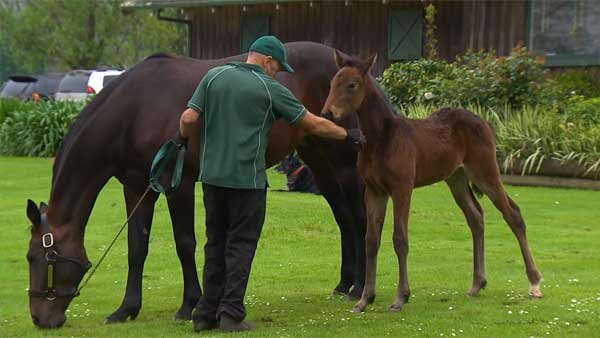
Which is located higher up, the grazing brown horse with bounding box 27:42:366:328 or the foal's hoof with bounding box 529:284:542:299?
the grazing brown horse with bounding box 27:42:366:328

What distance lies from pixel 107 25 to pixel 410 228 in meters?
34.9

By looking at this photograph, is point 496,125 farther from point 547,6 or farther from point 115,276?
point 115,276

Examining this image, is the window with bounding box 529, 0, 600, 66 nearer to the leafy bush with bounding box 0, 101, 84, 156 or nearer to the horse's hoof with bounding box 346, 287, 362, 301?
the leafy bush with bounding box 0, 101, 84, 156

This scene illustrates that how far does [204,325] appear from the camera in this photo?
7457mm

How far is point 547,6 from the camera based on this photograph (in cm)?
2203

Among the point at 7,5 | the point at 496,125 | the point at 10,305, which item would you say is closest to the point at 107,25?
the point at 7,5

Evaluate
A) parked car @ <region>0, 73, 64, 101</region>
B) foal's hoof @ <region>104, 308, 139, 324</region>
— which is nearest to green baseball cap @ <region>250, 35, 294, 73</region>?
foal's hoof @ <region>104, 308, 139, 324</region>

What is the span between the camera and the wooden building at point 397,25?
21.6m

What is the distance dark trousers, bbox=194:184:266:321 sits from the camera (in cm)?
728

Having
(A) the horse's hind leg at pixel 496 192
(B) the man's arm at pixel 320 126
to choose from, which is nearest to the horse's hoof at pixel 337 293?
(A) the horse's hind leg at pixel 496 192

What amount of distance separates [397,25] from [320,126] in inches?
687

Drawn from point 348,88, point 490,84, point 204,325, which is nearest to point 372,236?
point 348,88

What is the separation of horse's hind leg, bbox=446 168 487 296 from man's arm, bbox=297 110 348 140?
72.4 inches

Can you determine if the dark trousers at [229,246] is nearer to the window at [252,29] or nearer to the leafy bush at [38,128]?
the leafy bush at [38,128]
